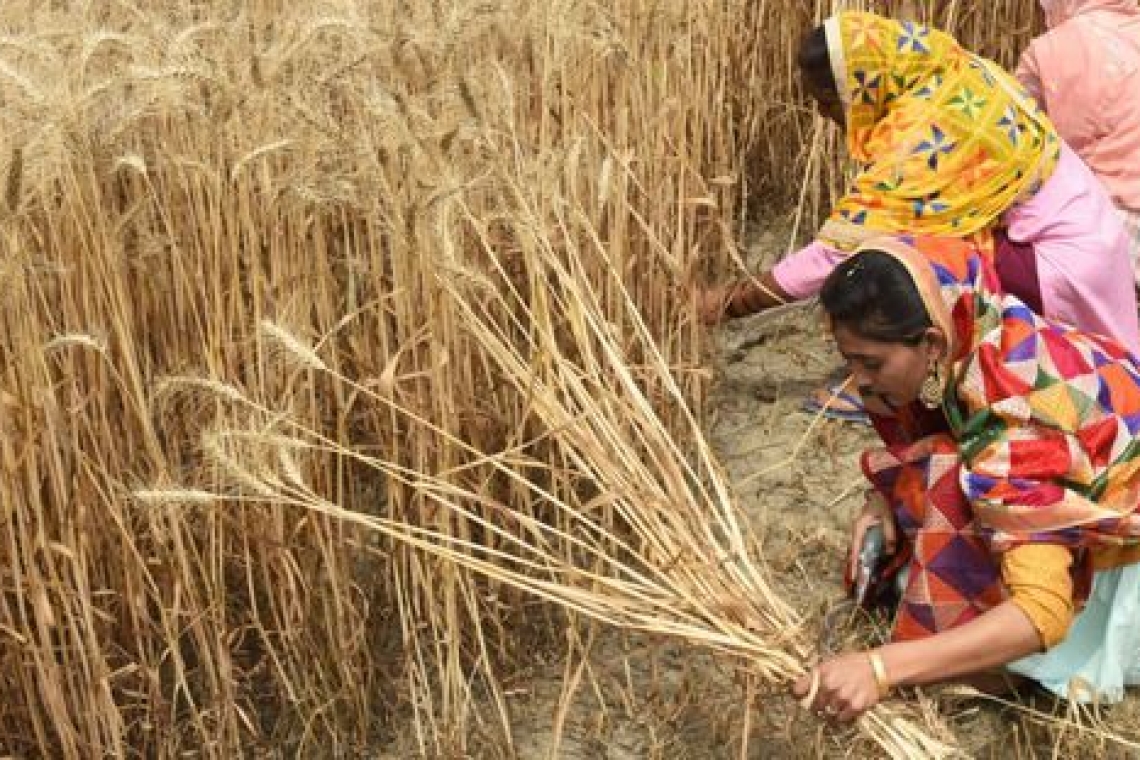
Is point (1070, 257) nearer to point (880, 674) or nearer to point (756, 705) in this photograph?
point (756, 705)

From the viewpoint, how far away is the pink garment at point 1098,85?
283 centimetres

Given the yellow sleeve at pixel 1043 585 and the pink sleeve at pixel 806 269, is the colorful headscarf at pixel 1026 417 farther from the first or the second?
the pink sleeve at pixel 806 269

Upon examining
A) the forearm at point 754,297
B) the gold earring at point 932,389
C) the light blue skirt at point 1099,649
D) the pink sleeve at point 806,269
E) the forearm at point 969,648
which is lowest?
the light blue skirt at point 1099,649

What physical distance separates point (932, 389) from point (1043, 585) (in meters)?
0.27

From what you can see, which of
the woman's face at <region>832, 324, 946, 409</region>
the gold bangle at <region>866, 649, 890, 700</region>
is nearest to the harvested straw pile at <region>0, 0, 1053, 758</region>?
the gold bangle at <region>866, 649, 890, 700</region>

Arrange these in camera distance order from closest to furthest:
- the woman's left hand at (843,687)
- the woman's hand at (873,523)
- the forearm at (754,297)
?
the woman's left hand at (843,687), the woman's hand at (873,523), the forearm at (754,297)

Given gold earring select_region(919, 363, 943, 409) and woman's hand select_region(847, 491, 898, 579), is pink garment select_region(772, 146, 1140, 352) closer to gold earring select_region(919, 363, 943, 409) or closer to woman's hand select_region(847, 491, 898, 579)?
woman's hand select_region(847, 491, 898, 579)

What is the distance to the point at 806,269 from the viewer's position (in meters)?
2.56

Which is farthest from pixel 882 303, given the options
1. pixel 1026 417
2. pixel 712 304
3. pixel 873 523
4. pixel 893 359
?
pixel 712 304

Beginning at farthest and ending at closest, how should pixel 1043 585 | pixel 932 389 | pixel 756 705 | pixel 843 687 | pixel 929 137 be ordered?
pixel 929 137 < pixel 756 705 < pixel 932 389 < pixel 1043 585 < pixel 843 687

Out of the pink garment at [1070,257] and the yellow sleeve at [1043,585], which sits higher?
the pink garment at [1070,257]

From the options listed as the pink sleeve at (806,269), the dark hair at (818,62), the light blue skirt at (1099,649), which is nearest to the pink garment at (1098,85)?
the dark hair at (818,62)

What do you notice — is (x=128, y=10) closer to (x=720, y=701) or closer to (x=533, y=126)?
(x=533, y=126)

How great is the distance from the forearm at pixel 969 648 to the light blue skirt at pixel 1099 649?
27cm
